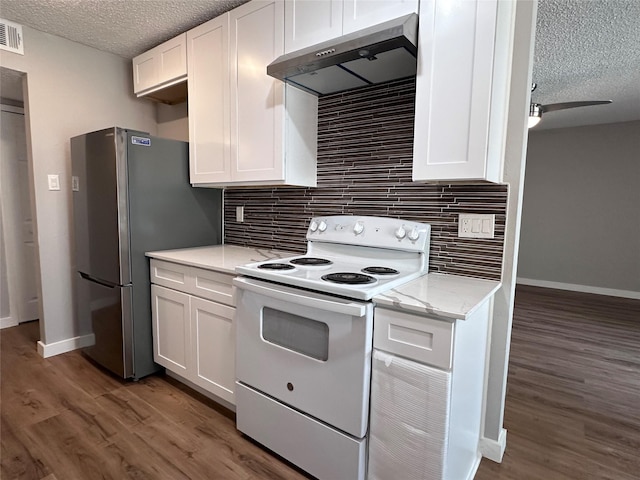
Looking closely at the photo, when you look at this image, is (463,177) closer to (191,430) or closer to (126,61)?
(191,430)

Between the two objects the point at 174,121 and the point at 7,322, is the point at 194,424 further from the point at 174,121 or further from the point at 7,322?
the point at 7,322

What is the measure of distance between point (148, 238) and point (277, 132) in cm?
110

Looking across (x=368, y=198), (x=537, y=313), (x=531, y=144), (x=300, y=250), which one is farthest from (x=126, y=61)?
(x=531, y=144)

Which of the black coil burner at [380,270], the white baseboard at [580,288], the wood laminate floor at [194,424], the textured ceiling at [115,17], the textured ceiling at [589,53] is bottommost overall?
the wood laminate floor at [194,424]

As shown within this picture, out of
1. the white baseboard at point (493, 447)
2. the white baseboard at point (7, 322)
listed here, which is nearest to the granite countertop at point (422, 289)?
the white baseboard at point (493, 447)

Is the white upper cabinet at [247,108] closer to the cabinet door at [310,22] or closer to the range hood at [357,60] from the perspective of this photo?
the cabinet door at [310,22]

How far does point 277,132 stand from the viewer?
194 cm

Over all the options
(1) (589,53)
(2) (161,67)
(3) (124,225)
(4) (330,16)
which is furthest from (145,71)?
(1) (589,53)

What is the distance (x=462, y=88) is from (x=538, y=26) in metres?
1.53

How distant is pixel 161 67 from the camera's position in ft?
8.33

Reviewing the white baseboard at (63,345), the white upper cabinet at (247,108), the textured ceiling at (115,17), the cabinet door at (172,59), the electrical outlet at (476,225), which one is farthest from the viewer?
the white baseboard at (63,345)

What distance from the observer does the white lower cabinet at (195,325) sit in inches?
73.4

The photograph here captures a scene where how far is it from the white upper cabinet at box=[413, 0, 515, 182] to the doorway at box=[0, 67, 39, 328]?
3388 mm

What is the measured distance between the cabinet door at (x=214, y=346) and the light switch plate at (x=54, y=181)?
5.10 ft
